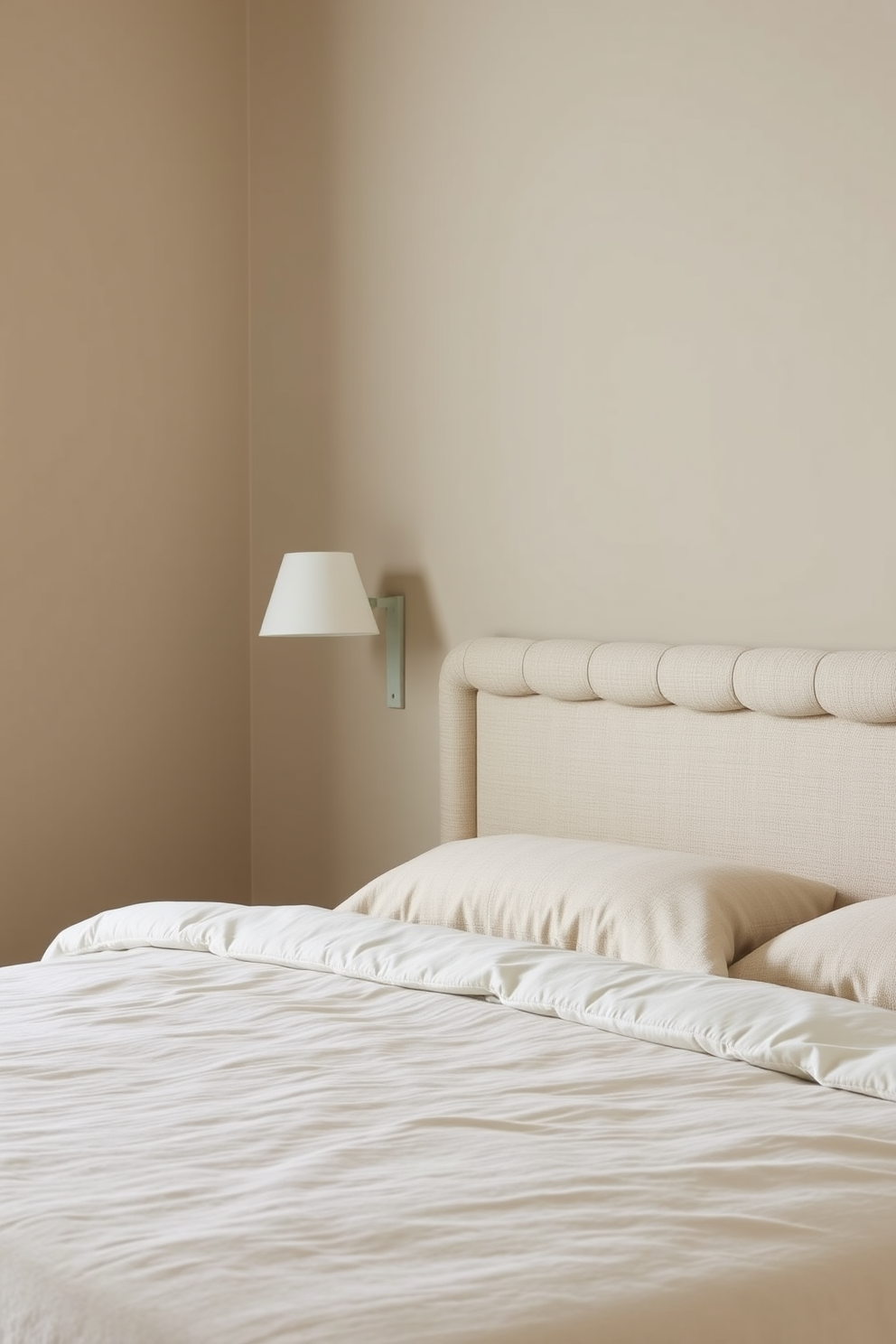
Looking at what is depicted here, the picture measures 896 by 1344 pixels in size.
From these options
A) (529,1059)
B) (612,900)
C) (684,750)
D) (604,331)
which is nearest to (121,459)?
(604,331)

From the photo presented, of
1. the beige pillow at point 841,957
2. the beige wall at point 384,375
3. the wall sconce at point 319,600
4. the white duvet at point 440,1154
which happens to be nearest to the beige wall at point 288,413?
the beige wall at point 384,375

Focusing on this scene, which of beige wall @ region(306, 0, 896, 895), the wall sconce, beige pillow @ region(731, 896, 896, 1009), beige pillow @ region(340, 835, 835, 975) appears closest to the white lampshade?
the wall sconce

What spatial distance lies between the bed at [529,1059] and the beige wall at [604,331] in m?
0.21

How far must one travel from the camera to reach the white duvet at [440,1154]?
1126 millimetres

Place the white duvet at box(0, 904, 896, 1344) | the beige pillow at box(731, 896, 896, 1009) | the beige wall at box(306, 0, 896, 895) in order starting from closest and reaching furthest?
the white duvet at box(0, 904, 896, 1344), the beige pillow at box(731, 896, 896, 1009), the beige wall at box(306, 0, 896, 895)

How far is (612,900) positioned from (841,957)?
1.22 ft

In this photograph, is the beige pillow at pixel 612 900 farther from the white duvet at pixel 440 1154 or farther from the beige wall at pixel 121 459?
the beige wall at pixel 121 459

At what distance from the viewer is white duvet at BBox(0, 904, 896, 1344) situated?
1126 millimetres

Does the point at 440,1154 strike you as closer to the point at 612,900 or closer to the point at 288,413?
the point at 612,900

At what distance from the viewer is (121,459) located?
346 cm

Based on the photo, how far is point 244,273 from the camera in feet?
12.1

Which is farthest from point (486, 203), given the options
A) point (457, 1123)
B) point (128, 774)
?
point (457, 1123)

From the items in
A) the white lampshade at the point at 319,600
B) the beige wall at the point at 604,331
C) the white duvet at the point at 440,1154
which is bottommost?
the white duvet at the point at 440,1154

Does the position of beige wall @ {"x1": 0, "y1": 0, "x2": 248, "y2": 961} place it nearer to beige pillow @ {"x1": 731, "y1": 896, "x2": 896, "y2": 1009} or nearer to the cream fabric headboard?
the cream fabric headboard
